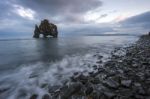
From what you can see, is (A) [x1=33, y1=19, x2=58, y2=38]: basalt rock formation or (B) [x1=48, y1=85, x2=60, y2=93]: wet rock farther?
(A) [x1=33, y1=19, x2=58, y2=38]: basalt rock formation

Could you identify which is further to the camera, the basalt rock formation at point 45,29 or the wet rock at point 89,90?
the basalt rock formation at point 45,29

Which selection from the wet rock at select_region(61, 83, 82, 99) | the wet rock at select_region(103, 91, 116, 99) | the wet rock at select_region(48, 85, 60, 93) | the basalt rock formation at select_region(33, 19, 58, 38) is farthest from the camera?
the basalt rock formation at select_region(33, 19, 58, 38)

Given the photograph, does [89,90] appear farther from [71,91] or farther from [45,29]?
[45,29]

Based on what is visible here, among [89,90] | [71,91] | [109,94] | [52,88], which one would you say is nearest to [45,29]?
[52,88]

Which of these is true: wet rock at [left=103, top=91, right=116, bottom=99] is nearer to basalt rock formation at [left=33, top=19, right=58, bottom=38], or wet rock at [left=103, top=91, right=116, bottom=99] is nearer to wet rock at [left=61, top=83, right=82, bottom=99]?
wet rock at [left=61, top=83, right=82, bottom=99]

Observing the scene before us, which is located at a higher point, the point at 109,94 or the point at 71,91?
the point at 109,94

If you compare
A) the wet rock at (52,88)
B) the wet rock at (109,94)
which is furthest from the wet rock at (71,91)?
the wet rock at (109,94)

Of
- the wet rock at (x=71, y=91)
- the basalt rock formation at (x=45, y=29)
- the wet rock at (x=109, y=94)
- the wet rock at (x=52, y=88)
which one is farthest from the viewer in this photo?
the basalt rock formation at (x=45, y=29)

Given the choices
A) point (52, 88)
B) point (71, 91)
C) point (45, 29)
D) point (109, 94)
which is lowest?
point (52, 88)

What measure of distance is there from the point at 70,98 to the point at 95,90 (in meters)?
1.34

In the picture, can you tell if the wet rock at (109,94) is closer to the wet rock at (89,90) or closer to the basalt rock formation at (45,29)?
→ the wet rock at (89,90)

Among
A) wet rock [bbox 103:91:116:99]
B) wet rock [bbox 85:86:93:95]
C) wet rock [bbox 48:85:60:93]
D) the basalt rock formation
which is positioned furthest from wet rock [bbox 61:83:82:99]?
the basalt rock formation

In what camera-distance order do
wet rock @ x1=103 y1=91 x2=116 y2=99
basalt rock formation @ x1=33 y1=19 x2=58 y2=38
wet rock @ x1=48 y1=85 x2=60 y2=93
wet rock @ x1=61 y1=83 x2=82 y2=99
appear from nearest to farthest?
wet rock @ x1=103 y1=91 x2=116 y2=99, wet rock @ x1=61 y1=83 x2=82 y2=99, wet rock @ x1=48 y1=85 x2=60 y2=93, basalt rock formation @ x1=33 y1=19 x2=58 y2=38

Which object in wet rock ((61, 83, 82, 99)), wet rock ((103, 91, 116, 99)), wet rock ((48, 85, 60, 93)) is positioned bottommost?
wet rock ((48, 85, 60, 93))
